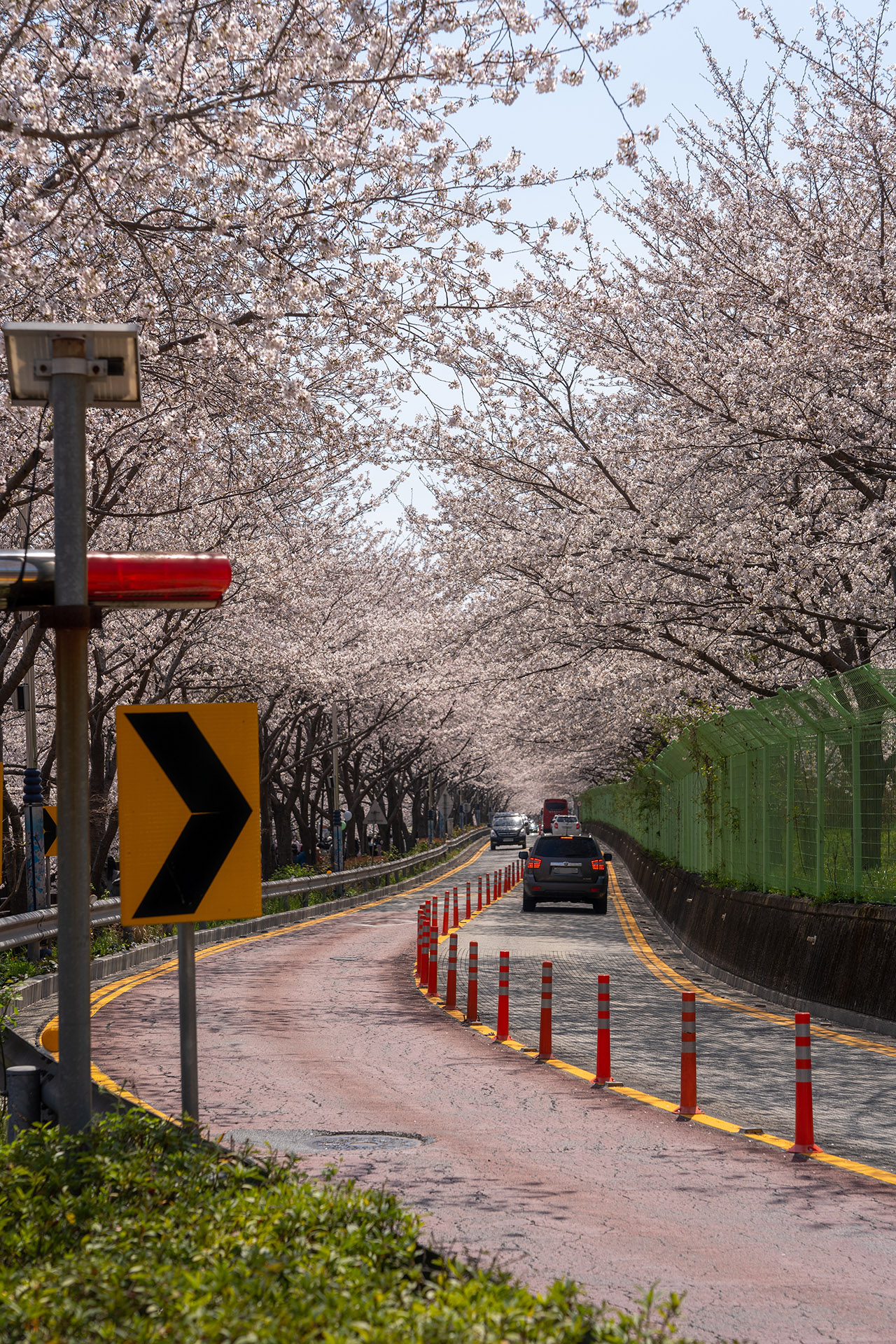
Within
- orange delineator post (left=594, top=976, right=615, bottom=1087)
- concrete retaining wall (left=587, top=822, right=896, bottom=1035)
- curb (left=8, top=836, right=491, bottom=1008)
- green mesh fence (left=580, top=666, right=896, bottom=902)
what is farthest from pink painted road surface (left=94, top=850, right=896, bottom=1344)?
green mesh fence (left=580, top=666, right=896, bottom=902)

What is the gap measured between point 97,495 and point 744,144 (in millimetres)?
9664

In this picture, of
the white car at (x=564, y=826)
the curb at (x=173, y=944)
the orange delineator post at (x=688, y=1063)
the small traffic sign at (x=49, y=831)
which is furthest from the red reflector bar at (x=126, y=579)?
the white car at (x=564, y=826)

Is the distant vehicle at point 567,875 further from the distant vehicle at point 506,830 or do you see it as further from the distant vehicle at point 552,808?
the distant vehicle at point 552,808

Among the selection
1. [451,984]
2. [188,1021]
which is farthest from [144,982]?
[188,1021]

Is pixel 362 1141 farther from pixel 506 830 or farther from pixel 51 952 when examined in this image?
pixel 506 830

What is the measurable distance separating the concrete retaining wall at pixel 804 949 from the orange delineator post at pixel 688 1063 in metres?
4.20

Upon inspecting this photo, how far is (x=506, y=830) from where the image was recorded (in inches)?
3408

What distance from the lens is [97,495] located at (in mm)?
16359

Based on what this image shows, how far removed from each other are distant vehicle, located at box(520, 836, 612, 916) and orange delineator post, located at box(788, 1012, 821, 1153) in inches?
954

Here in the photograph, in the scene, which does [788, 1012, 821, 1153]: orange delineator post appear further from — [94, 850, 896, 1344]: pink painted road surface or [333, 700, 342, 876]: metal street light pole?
[333, 700, 342, 876]: metal street light pole

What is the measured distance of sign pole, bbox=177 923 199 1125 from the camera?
206 inches

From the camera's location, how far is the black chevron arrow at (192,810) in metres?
5.19

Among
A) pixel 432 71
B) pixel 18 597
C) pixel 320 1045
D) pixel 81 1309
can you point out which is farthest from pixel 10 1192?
pixel 320 1045

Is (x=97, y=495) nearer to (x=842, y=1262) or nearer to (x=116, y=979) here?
(x=116, y=979)
